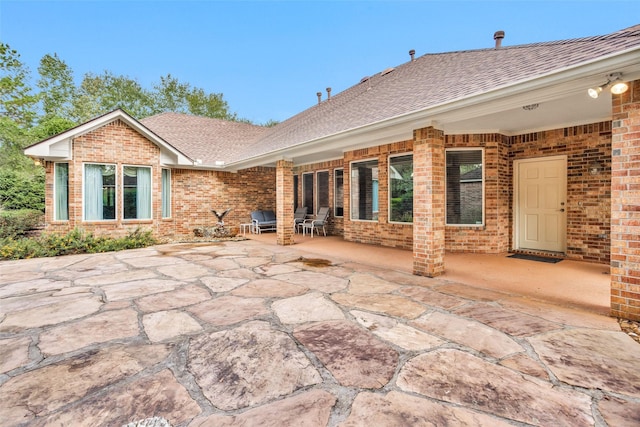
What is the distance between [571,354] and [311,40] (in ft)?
205

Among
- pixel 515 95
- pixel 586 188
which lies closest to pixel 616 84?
pixel 515 95

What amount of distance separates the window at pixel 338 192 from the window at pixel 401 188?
8.55ft

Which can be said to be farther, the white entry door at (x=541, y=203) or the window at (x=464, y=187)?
the window at (x=464, y=187)

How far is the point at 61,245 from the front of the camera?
7.27m

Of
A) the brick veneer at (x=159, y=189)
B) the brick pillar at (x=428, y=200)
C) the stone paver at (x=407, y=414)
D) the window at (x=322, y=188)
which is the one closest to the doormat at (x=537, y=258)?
the brick pillar at (x=428, y=200)

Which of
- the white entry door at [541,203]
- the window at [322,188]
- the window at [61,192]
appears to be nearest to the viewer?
the white entry door at [541,203]

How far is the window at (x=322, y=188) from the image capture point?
1128cm

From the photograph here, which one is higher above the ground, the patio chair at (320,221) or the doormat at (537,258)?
the patio chair at (320,221)

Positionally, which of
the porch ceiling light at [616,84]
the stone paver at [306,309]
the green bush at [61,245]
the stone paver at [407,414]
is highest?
the porch ceiling light at [616,84]

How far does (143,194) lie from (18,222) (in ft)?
13.3

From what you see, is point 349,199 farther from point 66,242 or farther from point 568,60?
point 66,242

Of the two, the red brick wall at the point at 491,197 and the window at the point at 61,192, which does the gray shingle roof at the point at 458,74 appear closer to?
the red brick wall at the point at 491,197

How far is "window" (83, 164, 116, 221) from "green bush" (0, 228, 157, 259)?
3.74 ft

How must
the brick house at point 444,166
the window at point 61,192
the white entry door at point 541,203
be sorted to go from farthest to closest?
the window at point 61,192 → the white entry door at point 541,203 → the brick house at point 444,166
